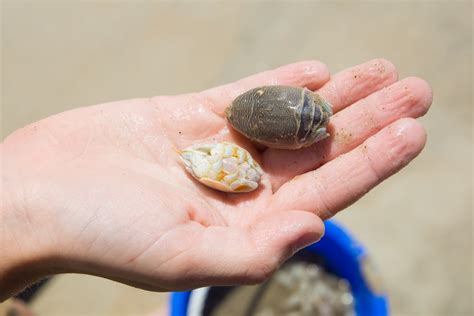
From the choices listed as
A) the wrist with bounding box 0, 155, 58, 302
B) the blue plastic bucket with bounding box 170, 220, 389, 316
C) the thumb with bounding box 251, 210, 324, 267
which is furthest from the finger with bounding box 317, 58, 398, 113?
the wrist with bounding box 0, 155, 58, 302

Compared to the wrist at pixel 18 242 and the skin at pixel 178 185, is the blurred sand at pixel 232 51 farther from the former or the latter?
the wrist at pixel 18 242

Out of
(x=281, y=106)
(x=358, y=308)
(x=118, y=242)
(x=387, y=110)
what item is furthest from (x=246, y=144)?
(x=358, y=308)

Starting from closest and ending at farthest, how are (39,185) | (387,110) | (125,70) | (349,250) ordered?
(39,185)
(387,110)
(349,250)
(125,70)

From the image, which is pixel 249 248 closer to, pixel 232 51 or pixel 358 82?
pixel 358 82

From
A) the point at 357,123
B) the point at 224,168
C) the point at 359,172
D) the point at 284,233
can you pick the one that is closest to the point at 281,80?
the point at 357,123

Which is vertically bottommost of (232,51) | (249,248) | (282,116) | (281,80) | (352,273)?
(352,273)

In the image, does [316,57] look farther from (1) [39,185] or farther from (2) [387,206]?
(1) [39,185]
